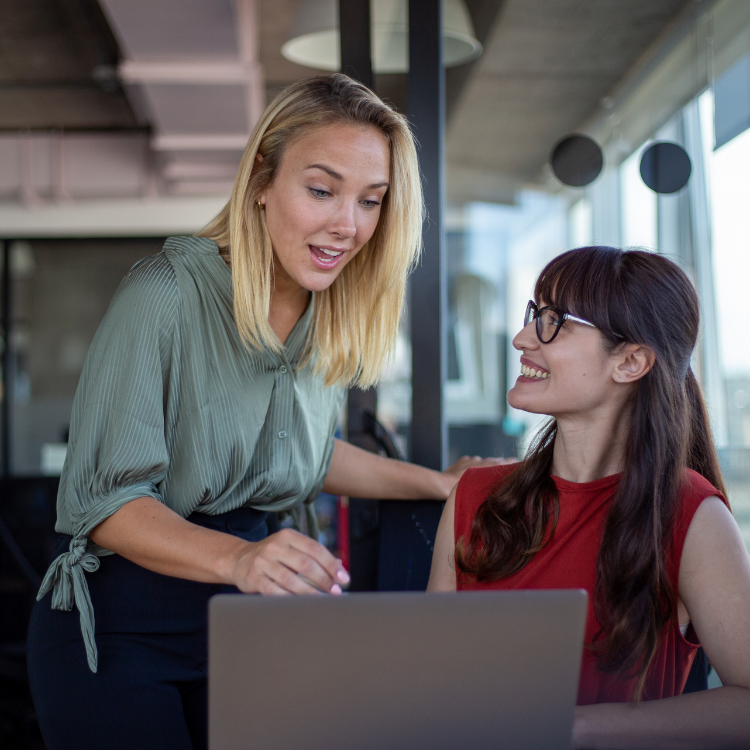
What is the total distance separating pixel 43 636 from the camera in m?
1.19

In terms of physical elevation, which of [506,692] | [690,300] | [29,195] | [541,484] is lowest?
[506,692]

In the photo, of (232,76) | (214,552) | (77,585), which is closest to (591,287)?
(214,552)

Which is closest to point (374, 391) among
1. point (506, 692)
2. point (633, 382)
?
point (633, 382)

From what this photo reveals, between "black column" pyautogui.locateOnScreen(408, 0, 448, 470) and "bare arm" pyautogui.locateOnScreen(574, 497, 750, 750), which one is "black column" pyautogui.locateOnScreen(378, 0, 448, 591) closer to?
"black column" pyautogui.locateOnScreen(408, 0, 448, 470)

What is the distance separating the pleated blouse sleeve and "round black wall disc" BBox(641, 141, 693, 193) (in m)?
1.40

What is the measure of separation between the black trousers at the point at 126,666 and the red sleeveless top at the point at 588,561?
483mm

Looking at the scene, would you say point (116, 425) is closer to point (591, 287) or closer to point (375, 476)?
point (375, 476)

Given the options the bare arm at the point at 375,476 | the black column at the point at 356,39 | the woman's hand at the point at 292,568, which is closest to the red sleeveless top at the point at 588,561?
the bare arm at the point at 375,476

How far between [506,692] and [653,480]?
2.29 feet

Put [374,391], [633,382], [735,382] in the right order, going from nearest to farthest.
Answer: [633,382] < [374,391] < [735,382]

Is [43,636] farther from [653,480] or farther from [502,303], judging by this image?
[502,303]

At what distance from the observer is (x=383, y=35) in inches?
77.6

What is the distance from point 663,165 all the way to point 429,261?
2.45ft

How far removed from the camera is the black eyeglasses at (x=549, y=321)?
136 centimetres
